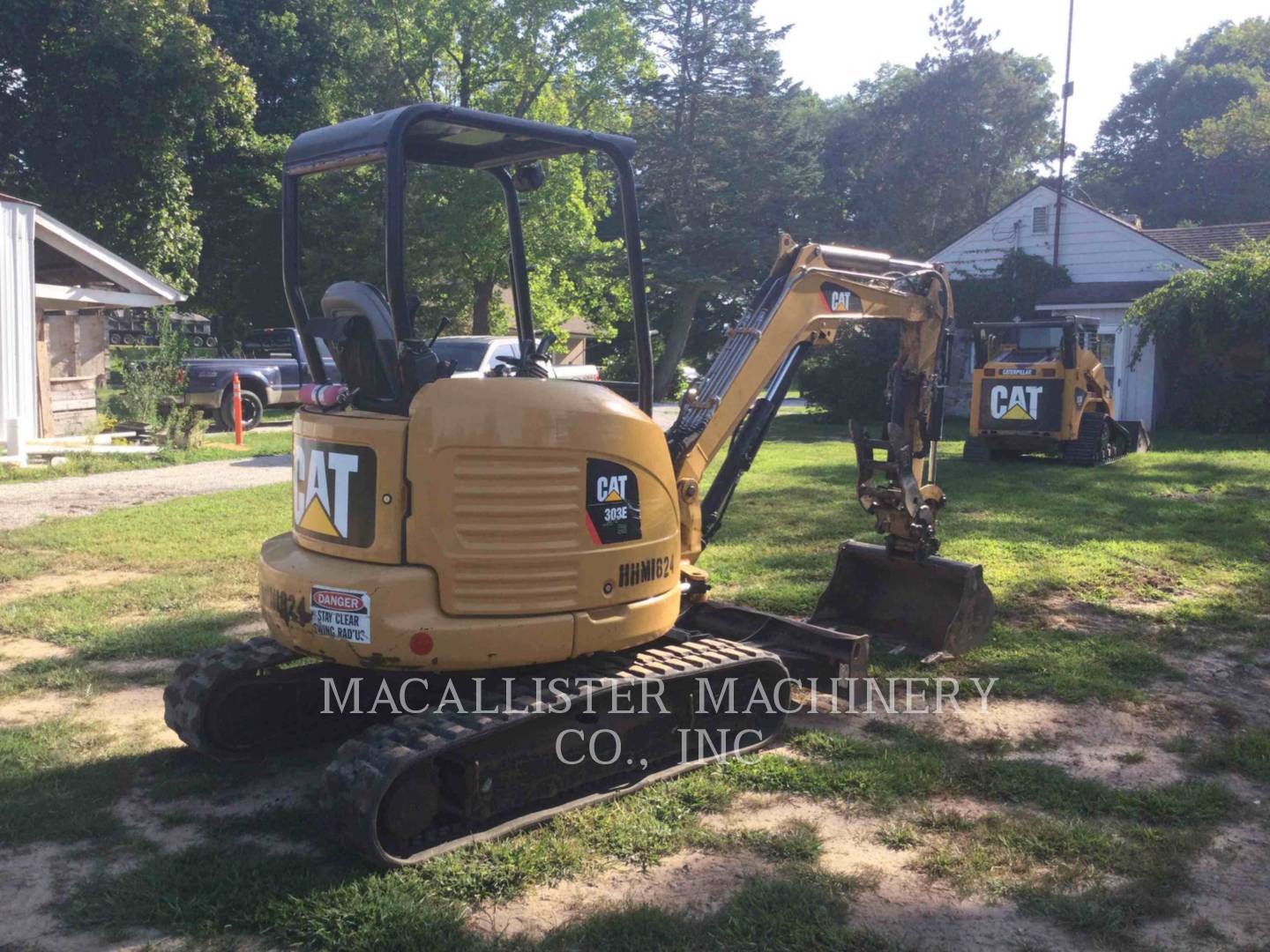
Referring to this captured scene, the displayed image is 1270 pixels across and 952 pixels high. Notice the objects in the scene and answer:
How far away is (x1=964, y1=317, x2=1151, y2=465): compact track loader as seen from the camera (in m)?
16.5

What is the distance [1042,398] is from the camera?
16.6m

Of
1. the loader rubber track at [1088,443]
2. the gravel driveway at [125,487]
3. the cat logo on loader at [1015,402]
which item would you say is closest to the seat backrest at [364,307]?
the gravel driveway at [125,487]

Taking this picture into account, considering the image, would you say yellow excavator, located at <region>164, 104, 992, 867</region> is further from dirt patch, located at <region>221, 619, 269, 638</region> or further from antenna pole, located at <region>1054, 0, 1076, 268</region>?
antenna pole, located at <region>1054, 0, 1076, 268</region>

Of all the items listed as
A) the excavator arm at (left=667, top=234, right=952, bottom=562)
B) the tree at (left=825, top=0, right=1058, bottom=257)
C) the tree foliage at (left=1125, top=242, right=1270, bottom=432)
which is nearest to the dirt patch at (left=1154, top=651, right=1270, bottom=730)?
the excavator arm at (left=667, top=234, right=952, bottom=562)

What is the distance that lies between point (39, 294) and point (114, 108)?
34.1 ft

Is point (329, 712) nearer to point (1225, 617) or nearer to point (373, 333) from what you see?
point (373, 333)

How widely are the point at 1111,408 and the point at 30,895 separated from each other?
55.6 feet

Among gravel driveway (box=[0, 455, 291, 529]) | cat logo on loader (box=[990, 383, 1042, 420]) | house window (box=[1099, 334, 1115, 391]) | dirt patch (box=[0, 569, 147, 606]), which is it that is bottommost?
dirt patch (box=[0, 569, 147, 606])

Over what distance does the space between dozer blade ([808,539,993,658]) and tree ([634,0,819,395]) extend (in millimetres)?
26953

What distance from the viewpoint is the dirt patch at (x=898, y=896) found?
3.71m

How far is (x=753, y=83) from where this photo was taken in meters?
34.7

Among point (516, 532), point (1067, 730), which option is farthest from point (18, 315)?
point (1067, 730)

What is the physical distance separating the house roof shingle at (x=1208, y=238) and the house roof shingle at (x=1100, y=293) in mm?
1225

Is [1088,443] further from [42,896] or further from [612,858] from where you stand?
[42,896]
